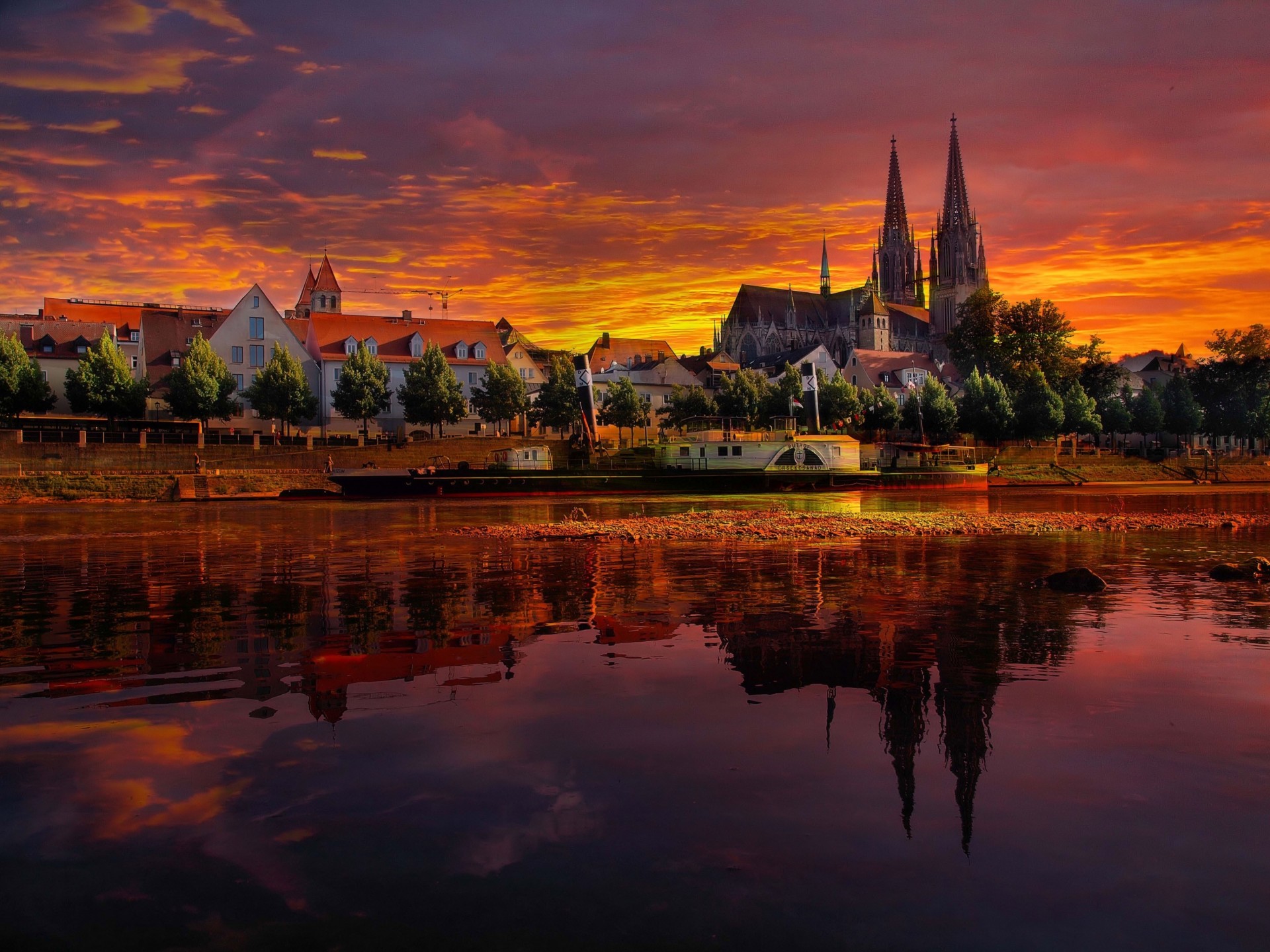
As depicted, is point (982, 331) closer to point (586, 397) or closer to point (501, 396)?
point (501, 396)

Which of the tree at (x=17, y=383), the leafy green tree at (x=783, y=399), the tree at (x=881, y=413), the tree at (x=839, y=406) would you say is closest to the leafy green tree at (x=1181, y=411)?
the tree at (x=881, y=413)

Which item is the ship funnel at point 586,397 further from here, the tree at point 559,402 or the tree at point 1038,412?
the tree at point 1038,412

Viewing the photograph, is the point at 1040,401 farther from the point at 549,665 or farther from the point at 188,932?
the point at 188,932

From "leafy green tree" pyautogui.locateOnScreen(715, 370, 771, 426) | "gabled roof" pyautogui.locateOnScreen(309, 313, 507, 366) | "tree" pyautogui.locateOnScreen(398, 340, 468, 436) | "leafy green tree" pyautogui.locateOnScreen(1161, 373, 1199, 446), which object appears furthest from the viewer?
"leafy green tree" pyautogui.locateOnScreen(1161, 373, 1199, 446)

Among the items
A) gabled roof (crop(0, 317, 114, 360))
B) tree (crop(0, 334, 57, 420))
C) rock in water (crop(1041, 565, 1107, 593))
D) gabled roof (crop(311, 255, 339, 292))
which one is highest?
gabled roof (crop(311, 255, 339, 292))

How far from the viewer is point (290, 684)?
11.6 meters

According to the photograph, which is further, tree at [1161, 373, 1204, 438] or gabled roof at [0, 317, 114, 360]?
tree at [1161, 373, 1204, 438]

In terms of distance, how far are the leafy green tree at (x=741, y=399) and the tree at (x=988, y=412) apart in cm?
2082

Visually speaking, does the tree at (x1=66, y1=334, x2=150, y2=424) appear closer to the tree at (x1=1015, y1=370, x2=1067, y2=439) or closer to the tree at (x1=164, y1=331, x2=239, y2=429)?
the tree at (x1=164, y1=331, x2=239, y2=429)

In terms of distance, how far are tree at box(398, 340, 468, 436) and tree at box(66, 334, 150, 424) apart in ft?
69.9

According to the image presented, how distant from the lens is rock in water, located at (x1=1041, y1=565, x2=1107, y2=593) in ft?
64.0

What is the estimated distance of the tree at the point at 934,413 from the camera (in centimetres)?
10044

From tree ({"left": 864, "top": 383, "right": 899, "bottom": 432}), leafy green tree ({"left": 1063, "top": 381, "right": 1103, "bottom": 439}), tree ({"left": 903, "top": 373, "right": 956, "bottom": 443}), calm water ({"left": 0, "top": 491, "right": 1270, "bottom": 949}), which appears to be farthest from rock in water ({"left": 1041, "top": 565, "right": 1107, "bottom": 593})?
leafy green tree ({"left": 1063, "top": 381, "right": 1103, "bottom": 439})

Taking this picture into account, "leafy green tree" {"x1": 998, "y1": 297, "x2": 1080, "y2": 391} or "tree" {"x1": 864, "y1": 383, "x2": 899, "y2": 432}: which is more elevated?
"leafy green tree" {"x1": 998, "y1": 297, "x2": 1080, "y2": 391}
